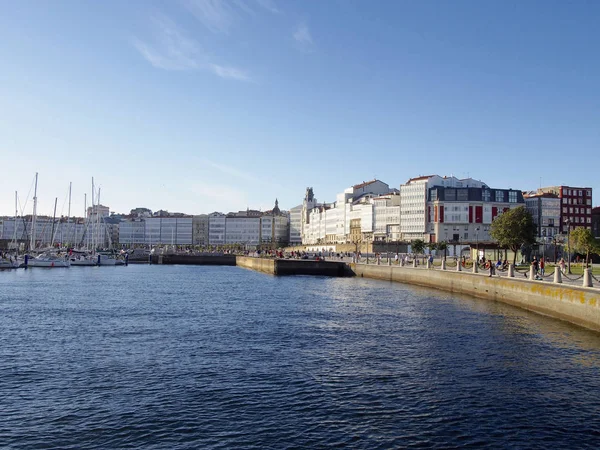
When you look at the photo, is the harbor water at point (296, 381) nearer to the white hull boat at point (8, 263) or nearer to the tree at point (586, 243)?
the tree at point (586, 243)

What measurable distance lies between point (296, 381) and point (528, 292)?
71.3 ft

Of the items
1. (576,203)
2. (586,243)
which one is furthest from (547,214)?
(586,243)

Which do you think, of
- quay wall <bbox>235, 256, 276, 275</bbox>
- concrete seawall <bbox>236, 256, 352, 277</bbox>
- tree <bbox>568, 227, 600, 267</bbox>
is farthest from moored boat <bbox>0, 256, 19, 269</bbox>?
tree <bbox>568, 227, 600, 267</bbox>

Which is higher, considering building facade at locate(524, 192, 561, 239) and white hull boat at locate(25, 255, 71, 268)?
building facade at locate(524, 192, 561, 239)

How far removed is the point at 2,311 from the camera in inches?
1379

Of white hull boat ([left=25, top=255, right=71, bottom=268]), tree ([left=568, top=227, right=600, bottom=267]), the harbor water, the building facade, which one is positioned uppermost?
the building facade

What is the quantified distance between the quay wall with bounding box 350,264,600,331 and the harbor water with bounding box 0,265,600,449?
0.83m

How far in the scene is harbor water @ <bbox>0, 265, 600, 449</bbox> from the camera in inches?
539

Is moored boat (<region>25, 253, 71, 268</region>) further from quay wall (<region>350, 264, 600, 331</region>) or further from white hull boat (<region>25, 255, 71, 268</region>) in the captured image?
quay wall (<region>350, 264, 600, 331</region>)

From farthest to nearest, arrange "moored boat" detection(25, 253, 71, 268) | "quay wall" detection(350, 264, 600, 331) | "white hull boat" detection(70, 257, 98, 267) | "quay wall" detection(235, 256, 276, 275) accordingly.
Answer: "white hull boat" detection(70, 257, 98, 267)
"moored boat" detection(25, 253, 71, 268)
"quay wall" detection(235, 256, 276, 275)
"quay wall" detection(350, 264, 600, 331)

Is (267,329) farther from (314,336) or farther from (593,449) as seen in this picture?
(593,449)

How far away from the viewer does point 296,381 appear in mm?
18125

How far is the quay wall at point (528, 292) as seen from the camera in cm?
2792

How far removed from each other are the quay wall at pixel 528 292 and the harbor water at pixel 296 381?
0.83m
